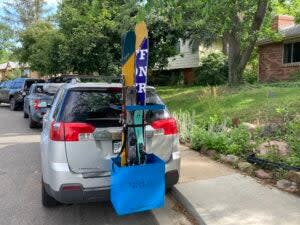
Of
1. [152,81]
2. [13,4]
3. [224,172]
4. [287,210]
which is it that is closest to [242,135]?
[224,172]

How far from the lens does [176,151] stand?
198 inches

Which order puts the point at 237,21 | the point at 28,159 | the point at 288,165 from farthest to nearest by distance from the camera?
the point at 237,21 → the point at 28,159 → the point at 288,165

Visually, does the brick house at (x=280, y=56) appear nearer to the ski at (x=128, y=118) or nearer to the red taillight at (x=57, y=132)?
the ski at (x=128, y=118)

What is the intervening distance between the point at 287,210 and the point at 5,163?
5.76m

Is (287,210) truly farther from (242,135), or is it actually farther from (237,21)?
(237,21)

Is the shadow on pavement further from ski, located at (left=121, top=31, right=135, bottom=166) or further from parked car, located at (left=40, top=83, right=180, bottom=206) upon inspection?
ski, located at (left=121, top=31, right=135, bottom=166)

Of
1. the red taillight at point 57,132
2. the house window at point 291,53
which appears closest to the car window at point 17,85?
the house window at point 291,53

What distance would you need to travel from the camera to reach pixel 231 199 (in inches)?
206

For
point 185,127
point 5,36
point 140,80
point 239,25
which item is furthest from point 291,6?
point 5,36

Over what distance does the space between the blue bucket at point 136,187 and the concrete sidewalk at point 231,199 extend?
32.0 inches

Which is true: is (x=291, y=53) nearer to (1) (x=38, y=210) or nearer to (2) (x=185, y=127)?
(2) (x=185, y=127)

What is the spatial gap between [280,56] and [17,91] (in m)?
14.5

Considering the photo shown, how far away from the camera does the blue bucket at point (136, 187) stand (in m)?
4.05

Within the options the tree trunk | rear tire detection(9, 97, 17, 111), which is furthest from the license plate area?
rear tire detection(9, 97, 17, 111)
